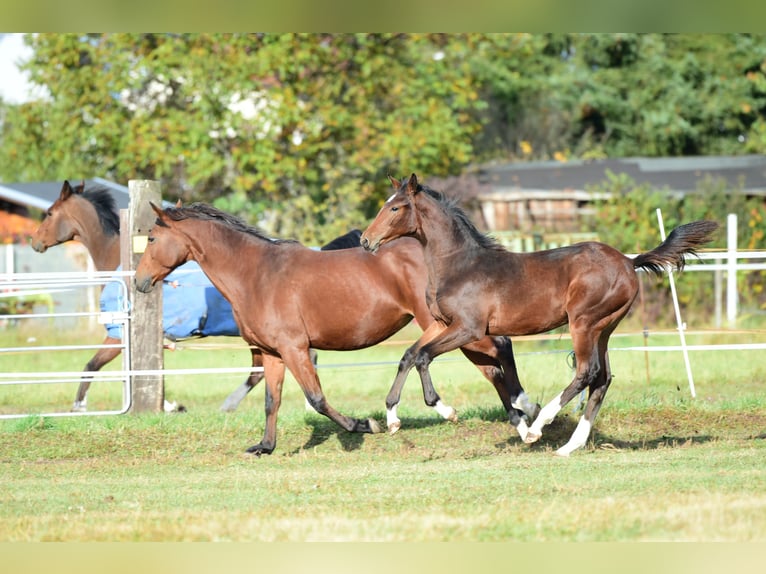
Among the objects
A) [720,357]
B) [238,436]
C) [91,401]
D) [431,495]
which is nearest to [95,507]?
[431,495]

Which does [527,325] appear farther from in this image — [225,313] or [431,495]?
[225,313]

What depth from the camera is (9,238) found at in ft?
72.6

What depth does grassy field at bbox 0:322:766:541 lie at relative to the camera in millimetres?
5422

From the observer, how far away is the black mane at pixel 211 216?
8.57 meters

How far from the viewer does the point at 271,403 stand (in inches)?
327

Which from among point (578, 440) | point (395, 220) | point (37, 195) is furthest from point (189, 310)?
point (37, 195)

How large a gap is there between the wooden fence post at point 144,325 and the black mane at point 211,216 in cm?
159

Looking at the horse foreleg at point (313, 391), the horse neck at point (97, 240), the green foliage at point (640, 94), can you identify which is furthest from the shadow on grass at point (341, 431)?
the green foliage at point (640, 94)

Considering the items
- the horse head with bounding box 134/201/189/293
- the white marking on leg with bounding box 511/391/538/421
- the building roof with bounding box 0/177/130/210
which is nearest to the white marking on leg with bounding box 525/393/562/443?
the white marking on leg with bounding box 511/391/538/421

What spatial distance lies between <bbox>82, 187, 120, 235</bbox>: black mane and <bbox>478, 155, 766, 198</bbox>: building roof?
14827 mm

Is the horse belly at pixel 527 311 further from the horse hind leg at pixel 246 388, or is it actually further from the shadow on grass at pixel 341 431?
the horse hind leg at pixel 246 388

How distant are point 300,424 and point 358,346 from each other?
4.15 ft

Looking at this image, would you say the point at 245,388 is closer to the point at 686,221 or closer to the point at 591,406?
the point at 591,406

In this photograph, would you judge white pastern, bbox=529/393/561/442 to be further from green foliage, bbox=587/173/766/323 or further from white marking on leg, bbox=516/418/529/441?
green foliage, bbox=587/173/766/323
